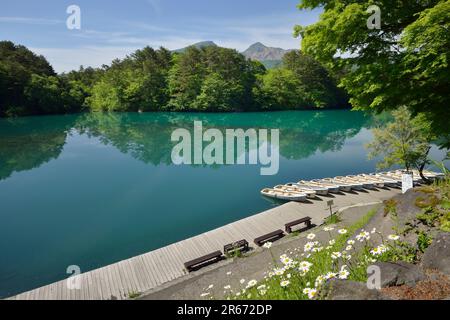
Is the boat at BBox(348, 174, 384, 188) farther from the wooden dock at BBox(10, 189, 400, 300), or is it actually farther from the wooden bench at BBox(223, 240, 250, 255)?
the wooden bench at BBox(223, 240, 250, 255)

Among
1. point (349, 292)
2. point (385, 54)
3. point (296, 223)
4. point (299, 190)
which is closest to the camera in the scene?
point (349, 292)

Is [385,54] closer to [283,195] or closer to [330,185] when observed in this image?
[283,195]

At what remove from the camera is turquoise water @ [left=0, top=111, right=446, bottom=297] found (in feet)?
56.5

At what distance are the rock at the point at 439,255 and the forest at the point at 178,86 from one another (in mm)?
79063

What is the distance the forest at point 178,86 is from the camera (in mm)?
82125


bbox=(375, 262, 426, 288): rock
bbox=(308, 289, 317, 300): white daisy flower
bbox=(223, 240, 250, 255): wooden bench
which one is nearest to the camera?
bbox=(308, 289, 317, 300): white daisy flower

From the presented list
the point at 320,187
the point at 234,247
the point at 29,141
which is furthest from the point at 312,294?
the point at 29,141

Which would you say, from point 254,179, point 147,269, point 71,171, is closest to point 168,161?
point 71,171

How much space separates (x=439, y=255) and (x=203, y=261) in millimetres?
9313

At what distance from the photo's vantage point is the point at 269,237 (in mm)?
15078

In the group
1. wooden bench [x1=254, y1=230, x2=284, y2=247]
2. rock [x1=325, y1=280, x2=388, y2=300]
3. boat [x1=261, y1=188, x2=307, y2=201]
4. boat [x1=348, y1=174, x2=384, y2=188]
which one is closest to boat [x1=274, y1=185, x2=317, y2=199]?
boat [x1=261, y1=188, x2=307, y2=201]

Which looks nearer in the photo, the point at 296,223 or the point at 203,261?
the point at 203,261

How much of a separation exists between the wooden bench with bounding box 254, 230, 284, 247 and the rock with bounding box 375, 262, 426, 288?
963cm

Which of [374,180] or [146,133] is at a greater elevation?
[146,133]
